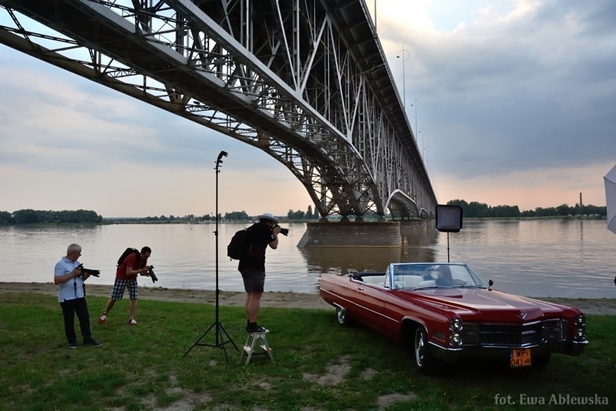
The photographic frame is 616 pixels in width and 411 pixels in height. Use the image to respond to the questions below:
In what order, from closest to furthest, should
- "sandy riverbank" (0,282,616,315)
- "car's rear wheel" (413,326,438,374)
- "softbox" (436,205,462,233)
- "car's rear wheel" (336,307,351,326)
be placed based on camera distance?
"car's rear wheel" (413,326,438,374) < "car's rear wheel" (336,307,351,326) < "sandy riverbank" (0,282,616,315) < "softbox" (436,205,462,233)

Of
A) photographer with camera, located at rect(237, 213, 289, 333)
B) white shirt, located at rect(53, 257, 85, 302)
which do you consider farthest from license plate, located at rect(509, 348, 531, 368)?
white shirt, located at rect(53, 257, 85, 302)


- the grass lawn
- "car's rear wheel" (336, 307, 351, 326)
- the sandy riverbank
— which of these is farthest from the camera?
the sandy riverbank

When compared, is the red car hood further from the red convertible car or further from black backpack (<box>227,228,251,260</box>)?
black backpack (<box>227,228,251,260</box>)

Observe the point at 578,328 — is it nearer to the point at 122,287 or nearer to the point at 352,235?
the point at 122,287

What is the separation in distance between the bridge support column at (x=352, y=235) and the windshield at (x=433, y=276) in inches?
1447

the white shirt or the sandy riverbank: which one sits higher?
the white shirt

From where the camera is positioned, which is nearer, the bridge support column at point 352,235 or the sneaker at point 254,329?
the sneaker at point 254,329

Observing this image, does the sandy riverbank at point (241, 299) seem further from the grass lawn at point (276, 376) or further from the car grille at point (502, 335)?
the car grille at point (502, 335)

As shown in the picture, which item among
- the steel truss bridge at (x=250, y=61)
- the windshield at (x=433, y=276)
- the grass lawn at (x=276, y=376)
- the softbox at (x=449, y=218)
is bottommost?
the grass lawn at (x=276, y=376)

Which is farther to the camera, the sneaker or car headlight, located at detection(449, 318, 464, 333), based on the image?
the sneaker

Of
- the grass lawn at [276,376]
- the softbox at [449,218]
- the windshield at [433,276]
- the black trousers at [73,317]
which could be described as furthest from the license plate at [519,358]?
the softbox at [449,218]

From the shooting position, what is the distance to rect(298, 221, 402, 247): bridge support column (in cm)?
4353

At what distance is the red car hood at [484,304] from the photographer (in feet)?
15.4

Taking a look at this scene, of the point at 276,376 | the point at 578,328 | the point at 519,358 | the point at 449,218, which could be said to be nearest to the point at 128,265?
the point at 276,376
